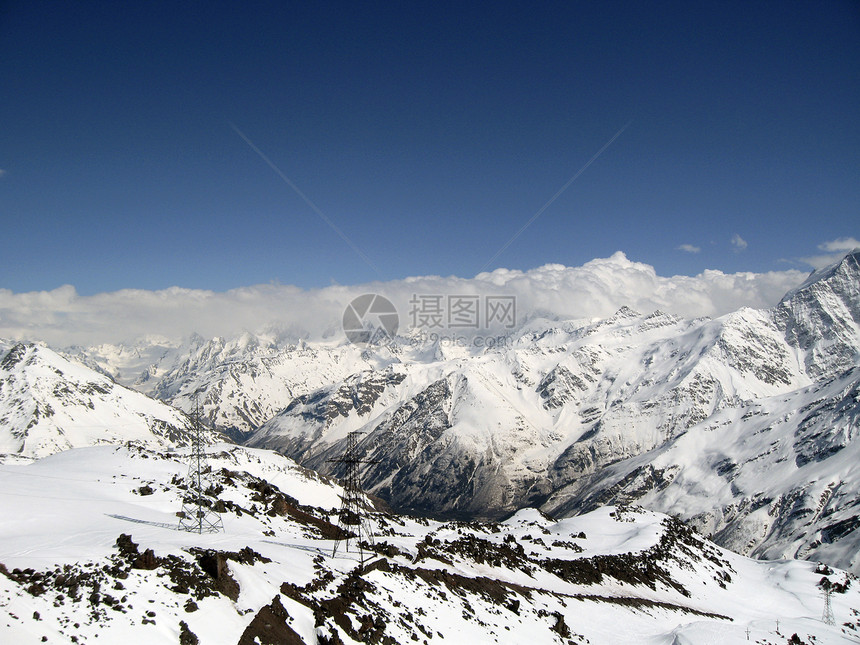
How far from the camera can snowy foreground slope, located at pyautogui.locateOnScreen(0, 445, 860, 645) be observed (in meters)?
24.5

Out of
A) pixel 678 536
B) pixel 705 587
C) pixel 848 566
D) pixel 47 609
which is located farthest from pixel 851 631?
pixel 848 566

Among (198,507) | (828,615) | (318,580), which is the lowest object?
(828,615)

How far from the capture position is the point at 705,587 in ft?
249

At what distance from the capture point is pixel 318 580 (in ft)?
111

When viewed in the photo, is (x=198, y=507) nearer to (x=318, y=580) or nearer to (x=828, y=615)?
(x=318, y=580)

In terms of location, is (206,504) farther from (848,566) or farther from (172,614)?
(848,566)

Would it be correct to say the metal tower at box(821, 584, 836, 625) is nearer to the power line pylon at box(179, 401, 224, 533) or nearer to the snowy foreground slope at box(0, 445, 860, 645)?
the snowy foreground slope at box(0, 445, 860, 645)

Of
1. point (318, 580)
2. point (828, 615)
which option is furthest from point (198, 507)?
point (828, 615)

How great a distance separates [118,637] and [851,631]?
82.1m

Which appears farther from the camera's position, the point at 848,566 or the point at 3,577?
the point at 848,566

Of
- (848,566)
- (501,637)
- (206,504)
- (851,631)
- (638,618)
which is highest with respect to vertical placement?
(206,504)

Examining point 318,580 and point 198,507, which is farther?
point 198,507

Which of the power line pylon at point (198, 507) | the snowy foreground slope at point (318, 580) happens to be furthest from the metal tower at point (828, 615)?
the power line pylon at point (198, 507)

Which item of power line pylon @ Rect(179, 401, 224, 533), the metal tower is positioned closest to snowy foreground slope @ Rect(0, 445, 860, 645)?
the metal tower
